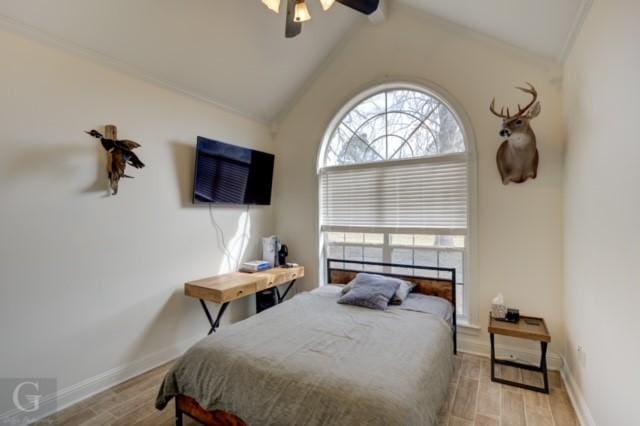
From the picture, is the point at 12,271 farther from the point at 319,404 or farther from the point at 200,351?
the point at 319,404

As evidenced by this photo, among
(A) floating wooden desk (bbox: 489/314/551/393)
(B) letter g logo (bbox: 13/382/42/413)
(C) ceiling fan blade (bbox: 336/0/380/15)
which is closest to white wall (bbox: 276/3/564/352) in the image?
(A) floating wooden desk (bbox: 489/314/551/393)

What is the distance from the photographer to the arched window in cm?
319

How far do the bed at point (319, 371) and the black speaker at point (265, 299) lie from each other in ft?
3.75

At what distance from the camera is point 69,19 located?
2.18 m

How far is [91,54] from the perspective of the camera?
2.41 meters

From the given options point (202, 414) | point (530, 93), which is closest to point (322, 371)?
point (202, 414)

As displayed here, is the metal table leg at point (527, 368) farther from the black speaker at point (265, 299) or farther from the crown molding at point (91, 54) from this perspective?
the crown molding at point (91, 54)

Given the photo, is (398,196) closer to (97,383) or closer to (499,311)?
(499,311)

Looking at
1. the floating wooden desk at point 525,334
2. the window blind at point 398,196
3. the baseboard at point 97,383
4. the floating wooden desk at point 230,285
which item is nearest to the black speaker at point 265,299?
the floating wooden desk at point 230,285

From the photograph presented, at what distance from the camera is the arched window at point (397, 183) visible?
10.5 feet

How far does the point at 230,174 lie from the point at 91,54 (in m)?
1.58

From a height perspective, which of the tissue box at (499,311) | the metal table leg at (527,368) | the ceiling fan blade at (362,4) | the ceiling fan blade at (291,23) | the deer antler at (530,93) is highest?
the ceiling fan blade at (362,4)

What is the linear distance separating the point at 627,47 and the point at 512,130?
1198 millimetres

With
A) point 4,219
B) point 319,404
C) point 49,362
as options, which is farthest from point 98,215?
point 319,404
